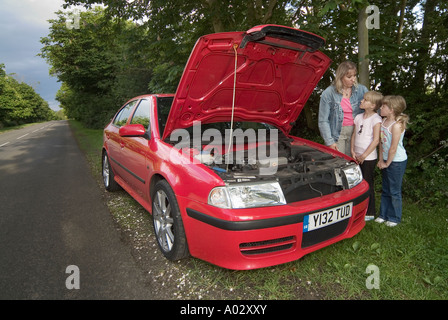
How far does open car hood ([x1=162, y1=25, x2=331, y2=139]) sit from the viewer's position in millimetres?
2365

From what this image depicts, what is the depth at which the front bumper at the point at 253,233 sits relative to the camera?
6.21 ft

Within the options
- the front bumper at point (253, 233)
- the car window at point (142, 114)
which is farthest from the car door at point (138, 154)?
the front bumper at point (253, 233)

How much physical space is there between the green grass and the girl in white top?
1.85ft

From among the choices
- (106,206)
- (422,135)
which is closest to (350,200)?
(422,135)

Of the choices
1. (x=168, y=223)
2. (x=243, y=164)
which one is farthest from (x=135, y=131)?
(x=243, y=164)

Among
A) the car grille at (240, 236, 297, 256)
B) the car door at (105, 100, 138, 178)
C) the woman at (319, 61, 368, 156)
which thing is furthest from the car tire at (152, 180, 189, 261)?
the woman at (319, 61, 368, 156)

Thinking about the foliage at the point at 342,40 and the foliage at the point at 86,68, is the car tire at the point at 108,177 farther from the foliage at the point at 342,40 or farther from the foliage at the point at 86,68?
the foliage at the point at 86,68

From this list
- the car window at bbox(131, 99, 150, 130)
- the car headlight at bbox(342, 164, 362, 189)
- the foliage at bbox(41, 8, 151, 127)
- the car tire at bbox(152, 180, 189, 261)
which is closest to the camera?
the car tire at bbox(152, 180, 189, 261)

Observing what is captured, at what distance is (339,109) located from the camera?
121 inches

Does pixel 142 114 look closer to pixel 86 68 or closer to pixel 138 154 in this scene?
pixel 138 154

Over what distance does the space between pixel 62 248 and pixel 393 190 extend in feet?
11.4

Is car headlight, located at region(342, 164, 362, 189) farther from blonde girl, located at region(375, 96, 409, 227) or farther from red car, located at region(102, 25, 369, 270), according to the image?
blonde girl, located at region(375, 96, 409, 227)

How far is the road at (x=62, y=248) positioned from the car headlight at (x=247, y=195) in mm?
890
